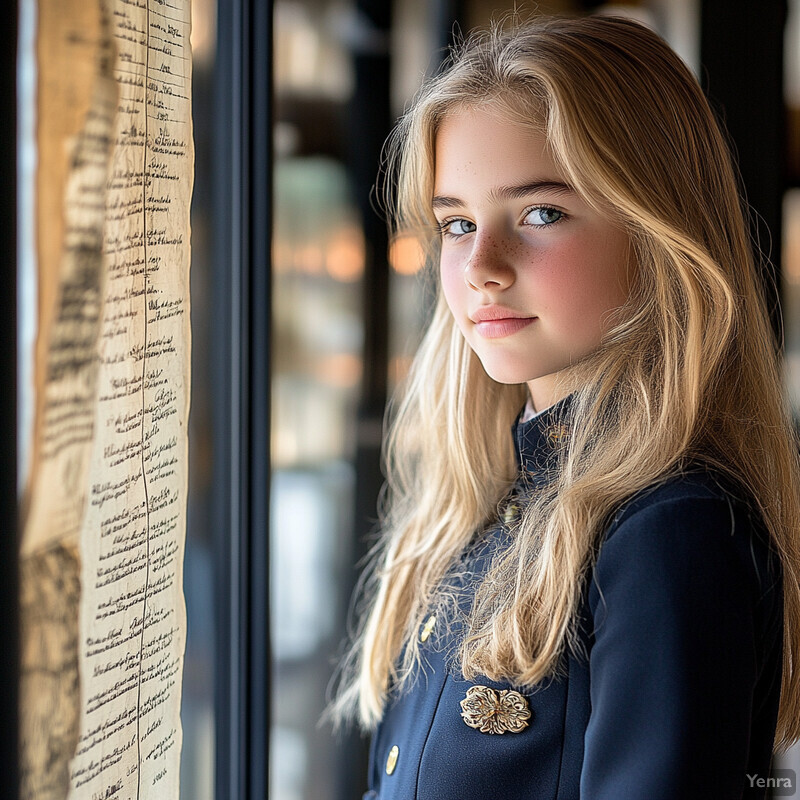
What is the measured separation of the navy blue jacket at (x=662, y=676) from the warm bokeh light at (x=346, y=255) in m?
1.37

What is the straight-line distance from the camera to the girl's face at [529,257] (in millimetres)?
942

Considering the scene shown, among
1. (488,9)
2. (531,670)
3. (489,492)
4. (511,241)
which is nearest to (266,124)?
(511,241)

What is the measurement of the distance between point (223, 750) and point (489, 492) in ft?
1.76

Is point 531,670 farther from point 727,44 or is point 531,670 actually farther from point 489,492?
point 727,44

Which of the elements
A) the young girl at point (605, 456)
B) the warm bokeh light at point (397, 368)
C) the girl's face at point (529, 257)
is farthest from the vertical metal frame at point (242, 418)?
the warm bokeh light at point (397, 368)

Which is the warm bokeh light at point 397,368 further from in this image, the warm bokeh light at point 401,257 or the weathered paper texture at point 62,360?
the weathered paper texture at point 62,360

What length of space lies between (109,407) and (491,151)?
478 mm

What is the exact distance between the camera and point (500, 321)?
0.98 metres

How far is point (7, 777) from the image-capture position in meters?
0.64

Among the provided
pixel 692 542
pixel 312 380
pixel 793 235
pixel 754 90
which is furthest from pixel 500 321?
pixel 793 235

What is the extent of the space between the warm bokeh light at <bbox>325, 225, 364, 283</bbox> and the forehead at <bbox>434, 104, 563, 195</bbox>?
108cm

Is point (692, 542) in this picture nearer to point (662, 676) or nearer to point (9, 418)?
point (662, 676)

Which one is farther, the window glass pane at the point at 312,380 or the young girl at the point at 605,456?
the window glass pane at the point at 312,380

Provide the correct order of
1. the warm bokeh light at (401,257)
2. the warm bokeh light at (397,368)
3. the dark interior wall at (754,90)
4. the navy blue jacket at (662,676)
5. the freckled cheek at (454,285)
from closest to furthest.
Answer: the navy blue jacket at (662,676) < the freckled cheek at (454,285) < the dark interior wall at (754,90) < the warm bokeh light at (401,257) < the warm bokeh light at (397,368)
